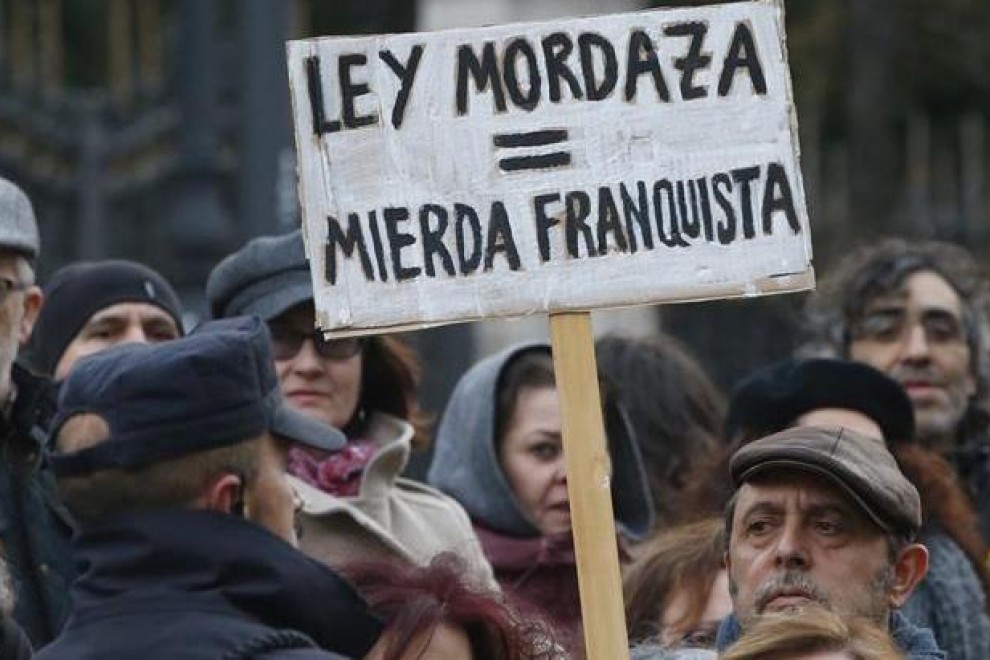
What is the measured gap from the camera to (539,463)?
24.2 ft

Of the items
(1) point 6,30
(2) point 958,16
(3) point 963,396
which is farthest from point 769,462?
(2) point 958,16

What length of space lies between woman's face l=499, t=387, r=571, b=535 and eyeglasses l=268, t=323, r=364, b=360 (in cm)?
58

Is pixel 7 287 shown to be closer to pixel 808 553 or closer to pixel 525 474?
pixel 525 474

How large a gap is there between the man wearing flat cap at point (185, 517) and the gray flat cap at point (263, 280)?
1.75 m

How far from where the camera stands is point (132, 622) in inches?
193

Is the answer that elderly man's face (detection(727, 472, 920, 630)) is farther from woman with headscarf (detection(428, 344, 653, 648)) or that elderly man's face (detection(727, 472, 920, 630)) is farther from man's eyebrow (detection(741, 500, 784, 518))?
woman with headscarf (detection(428, 344, 653, 648))

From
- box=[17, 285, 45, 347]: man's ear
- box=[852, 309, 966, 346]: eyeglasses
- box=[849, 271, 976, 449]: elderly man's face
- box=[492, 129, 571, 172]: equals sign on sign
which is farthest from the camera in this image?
box=[852, 309, 966, 346]: eyeglasses

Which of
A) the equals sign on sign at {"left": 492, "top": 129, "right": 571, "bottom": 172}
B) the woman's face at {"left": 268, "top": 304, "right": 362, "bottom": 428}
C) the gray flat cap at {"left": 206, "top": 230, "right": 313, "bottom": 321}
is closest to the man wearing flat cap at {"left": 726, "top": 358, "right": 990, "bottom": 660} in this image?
the woman's face at {"left": 268, "top": 304, "right": 362, "bottom": 428}

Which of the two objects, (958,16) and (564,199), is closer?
(564,199)

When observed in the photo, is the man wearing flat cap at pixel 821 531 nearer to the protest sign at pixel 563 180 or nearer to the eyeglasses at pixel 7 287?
the protest sign at pixel 563 180

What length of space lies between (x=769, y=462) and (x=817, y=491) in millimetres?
90

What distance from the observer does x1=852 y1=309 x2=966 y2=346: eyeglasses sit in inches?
320

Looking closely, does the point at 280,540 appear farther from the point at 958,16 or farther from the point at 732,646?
the point at 958,16

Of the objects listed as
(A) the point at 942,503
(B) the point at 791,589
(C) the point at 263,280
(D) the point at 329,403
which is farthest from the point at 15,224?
(A) the point at 942,503
